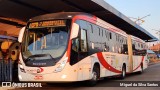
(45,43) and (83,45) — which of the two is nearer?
(45,43)

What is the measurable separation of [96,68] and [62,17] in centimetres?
327

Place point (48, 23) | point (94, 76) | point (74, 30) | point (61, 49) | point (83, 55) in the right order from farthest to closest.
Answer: point (94, 76) < point (83, 55) < point (48, 23) < point (74, 30) < point (61, 49)

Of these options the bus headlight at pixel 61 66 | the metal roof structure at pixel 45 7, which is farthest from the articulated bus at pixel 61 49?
the metal roof structure at pixel 45 7

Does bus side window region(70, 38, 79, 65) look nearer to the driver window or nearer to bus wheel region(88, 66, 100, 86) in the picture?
the driver window

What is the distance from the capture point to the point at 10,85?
582 inches

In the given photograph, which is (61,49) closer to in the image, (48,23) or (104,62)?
(48,23)

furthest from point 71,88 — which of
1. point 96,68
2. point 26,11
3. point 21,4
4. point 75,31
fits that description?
point 26,11

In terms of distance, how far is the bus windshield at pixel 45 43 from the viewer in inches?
498

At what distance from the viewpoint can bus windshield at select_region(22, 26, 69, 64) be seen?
1264 centimetres

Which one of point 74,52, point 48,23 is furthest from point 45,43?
point 74,52

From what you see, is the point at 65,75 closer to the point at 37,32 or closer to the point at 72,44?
the point at 72,44

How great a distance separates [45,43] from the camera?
12969 millimetres

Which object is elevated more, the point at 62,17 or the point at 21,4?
the point at 21,4

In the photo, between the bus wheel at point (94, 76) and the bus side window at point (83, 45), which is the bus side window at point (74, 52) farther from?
the bus wheel at point (94, 76)
